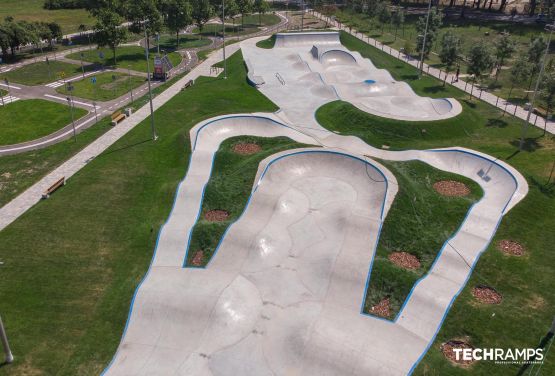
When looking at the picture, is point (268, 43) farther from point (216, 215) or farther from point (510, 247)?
point (510, 247)

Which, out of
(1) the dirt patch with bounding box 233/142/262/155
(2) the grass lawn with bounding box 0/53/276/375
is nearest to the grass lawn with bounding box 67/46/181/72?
(2) the grass lawn with bounding box 0/53/276/375

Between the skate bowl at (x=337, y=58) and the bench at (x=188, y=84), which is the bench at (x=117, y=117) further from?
the skate bowl at (x=337, y=58)

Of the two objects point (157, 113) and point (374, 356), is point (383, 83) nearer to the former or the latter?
point (157, 113)

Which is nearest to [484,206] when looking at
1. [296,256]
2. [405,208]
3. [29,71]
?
[405,208]

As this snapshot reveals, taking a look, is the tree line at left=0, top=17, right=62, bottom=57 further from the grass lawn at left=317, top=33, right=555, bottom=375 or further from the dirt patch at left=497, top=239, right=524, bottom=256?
the dirt patch at left=497, top=239, right=524, bottom=256

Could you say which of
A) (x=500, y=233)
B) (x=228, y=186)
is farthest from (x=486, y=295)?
(x=228, y=186)
